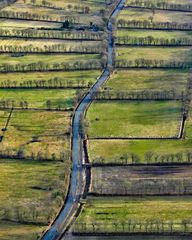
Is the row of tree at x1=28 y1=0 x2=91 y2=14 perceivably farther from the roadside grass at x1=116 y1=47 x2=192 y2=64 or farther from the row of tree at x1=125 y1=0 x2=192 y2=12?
the roadside grass at x1=116 y1=47 x2=192 y2=64

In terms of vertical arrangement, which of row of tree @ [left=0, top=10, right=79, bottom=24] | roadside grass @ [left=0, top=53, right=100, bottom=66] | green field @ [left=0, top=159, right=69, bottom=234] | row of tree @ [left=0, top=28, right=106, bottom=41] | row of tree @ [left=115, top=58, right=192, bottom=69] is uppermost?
row of tree @ [left=0, top=10, right=79, bottom=24]

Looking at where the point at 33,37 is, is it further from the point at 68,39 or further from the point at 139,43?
the point at 139,43

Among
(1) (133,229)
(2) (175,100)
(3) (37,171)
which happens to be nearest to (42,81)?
(2) (175,100)

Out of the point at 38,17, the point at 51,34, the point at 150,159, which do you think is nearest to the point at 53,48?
the point at 51,34

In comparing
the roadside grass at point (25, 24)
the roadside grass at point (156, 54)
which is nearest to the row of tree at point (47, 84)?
the roadside grass at point (156, 54)

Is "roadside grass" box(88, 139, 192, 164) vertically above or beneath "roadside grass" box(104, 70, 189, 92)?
beneath

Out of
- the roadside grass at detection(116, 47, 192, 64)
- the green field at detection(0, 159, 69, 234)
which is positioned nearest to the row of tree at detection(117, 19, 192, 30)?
the roadside grass at detection(116, 47, 192, 64)
